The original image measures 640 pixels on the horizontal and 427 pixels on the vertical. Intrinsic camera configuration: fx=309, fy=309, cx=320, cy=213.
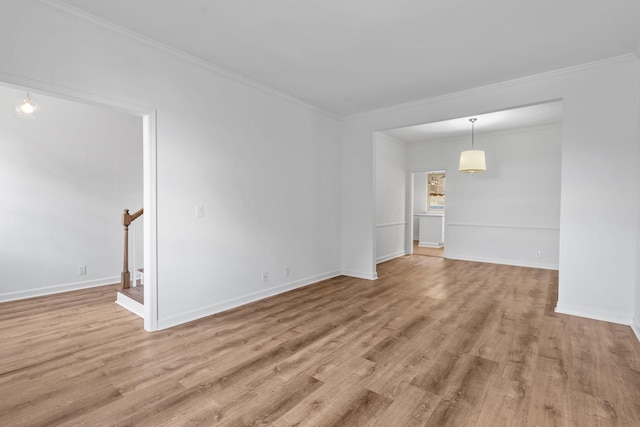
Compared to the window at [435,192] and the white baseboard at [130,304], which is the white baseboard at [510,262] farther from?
the white baseboard at [130,304]

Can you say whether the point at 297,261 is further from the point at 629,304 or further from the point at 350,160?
the point at 629,304

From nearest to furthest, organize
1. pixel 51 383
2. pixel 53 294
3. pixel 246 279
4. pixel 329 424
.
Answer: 1. pixel 329 424
2. pixel 51 383
3. pixel 246 279
4. pixel 53 294

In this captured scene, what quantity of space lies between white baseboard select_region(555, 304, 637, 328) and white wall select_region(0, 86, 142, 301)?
20.7ft

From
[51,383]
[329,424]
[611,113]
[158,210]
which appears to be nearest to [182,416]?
[329,424]

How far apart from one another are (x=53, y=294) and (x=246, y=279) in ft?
9.15

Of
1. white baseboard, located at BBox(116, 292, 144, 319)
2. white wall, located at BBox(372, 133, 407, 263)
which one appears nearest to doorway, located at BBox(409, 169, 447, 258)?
white wall, located at BBox(372, 133, 407, 263)

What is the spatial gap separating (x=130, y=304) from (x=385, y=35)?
161 inches

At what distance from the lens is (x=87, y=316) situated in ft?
11.5

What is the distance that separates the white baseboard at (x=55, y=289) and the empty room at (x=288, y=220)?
0.08 ft

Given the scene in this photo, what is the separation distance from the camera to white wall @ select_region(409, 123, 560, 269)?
6.16m

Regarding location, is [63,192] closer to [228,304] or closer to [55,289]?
[55,289]

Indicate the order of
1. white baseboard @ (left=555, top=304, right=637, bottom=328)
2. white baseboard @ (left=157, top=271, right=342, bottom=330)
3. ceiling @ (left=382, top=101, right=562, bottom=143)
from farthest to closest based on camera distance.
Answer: ceiling @ (left=382, top=101, right=562, bottom=143), white baseboard @ (left=555, top=304, right=637, bottom=328), white baseboard @ (left=157, top=271, right=342, bottom=330)

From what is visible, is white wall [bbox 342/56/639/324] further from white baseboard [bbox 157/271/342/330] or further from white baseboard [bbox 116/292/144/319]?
white baseboard [bbox 116/292/144/319]

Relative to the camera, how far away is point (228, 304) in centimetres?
377
